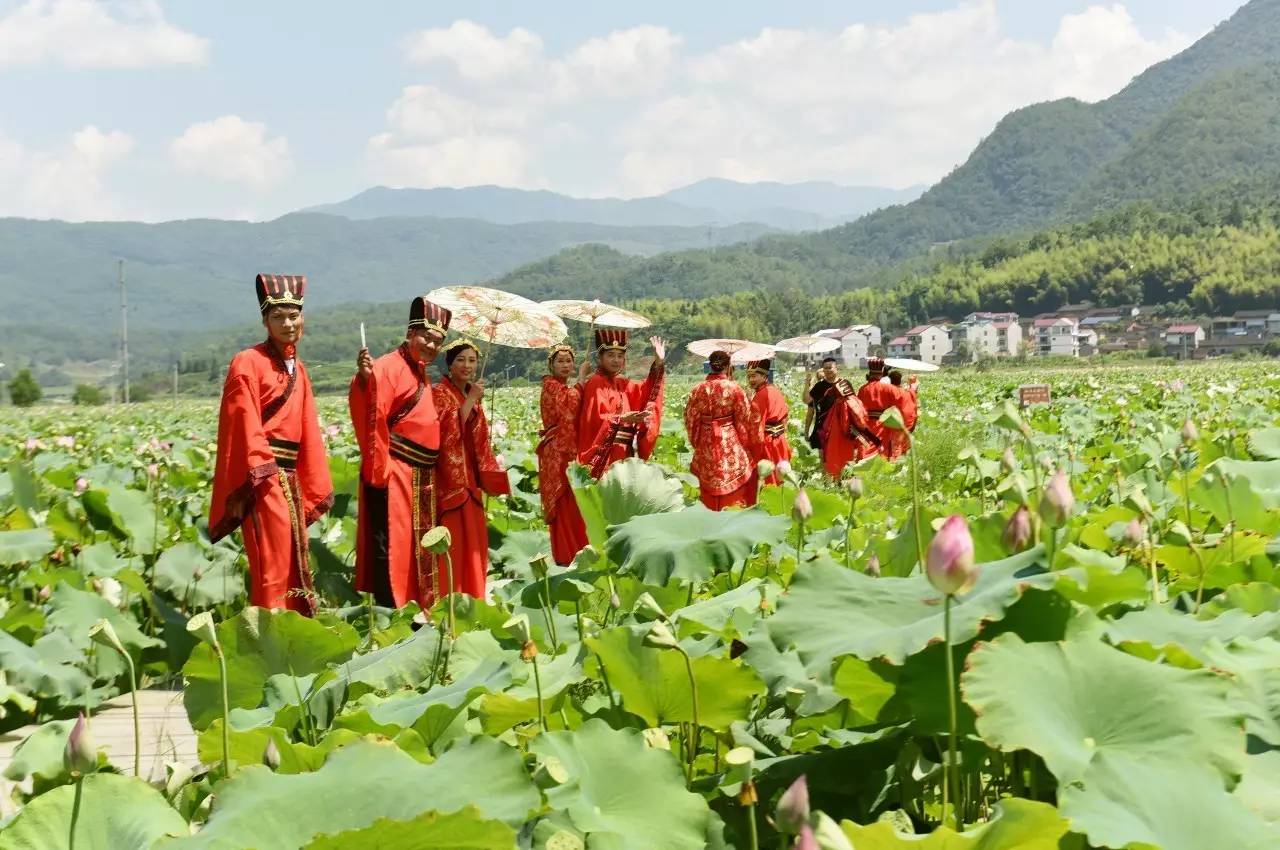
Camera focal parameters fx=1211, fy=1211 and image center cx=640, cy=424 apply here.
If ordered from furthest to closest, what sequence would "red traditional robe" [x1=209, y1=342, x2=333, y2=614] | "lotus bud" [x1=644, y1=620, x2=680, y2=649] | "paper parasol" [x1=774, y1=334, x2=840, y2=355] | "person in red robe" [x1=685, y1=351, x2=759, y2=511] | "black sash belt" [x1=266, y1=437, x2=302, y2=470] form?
1. "paper parasol" [x1=774, y1=334, x2=840, y2=355]
2. "person in red robe" [x1=685, y1=351, x2=759, y2=511]
3. "black sash belt" [x1=266, y1=437, x2=302, y2=470]
4. "red traditional robe" [x1=209, y1=342, x2=333, y2=614]
5. "lotus bud" [x1=644, y1=620, x2=680, y2=649]

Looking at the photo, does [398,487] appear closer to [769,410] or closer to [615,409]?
[615,409]

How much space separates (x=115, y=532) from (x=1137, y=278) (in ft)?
287

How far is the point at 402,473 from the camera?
14.9 feet

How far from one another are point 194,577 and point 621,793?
3.32 meters

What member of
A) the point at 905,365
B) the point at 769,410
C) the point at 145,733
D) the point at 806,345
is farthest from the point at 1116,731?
the point at 806,345

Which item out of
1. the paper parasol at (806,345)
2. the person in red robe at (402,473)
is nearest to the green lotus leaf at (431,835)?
the person in red robe at (402,473)

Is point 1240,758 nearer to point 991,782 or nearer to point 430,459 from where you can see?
point 991,782

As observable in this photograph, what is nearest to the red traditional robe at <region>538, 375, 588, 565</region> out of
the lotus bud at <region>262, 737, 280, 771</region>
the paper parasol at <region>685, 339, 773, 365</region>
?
the paper parasol at <region>685, 339, 773, 365</region>

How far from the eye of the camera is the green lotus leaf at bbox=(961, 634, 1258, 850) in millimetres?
951

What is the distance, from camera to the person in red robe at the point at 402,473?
14.6 ft

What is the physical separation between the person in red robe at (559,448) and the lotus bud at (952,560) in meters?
4.46

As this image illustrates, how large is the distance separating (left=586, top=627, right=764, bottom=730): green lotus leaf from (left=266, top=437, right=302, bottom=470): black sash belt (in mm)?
2900

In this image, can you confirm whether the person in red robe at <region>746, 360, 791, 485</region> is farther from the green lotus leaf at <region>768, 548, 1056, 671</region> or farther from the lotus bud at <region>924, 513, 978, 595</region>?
the lotus bud at <region>924, 513, 978, 595</region>

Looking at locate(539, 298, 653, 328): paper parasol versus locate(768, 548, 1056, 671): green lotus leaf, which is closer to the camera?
locate(768, 548, 1056, 671): green lotus leaf
